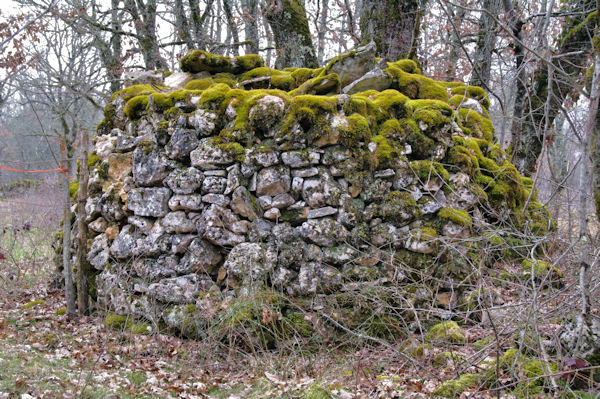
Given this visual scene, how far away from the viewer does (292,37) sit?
8.66m

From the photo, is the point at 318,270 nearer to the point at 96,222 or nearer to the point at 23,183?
the point at 96,222

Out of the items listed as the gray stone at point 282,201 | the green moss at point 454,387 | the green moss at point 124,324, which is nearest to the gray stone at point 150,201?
the green moss at point 124,324

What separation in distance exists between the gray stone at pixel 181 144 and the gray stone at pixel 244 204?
843mm

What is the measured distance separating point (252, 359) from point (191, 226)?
5.85ft

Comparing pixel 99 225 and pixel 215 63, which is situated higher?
pixel 215 63

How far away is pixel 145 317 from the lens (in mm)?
4965

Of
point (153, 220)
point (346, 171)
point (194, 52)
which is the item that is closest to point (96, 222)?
point (153, 220)

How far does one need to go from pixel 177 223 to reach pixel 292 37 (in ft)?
17.1

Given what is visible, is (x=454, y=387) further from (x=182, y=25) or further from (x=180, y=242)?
(x=182, y=25)

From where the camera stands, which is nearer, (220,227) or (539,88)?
(220,227)

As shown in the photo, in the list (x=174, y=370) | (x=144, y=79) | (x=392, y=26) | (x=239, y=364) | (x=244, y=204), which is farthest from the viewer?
(x=392, y=26)

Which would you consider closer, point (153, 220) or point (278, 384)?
point (278, 384)

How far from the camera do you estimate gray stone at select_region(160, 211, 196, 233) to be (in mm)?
5051

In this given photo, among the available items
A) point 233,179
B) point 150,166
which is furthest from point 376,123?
point 150,166
